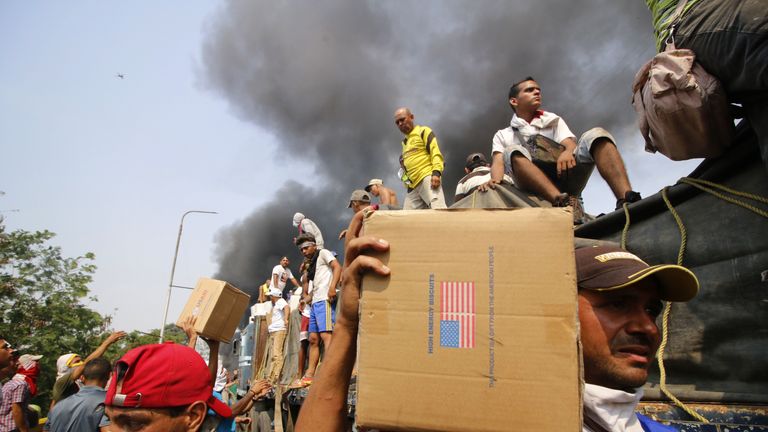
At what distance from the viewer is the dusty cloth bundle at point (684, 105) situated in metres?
2.07

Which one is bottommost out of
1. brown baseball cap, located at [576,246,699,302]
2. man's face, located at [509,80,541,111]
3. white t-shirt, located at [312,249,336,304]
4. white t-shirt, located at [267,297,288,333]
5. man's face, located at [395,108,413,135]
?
brown baseball cap, located at [576,246,699,302]

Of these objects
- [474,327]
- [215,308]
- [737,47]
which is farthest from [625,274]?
[215,308]

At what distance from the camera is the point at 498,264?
120 cm

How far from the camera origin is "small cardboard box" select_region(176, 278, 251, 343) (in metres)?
4.48

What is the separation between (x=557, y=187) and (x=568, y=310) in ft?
8.92

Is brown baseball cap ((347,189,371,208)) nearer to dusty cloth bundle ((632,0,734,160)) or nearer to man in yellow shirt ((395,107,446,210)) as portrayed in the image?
man in yellow shirt ((395,107,446,210))

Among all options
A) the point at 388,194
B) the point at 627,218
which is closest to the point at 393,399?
the point at 627,218

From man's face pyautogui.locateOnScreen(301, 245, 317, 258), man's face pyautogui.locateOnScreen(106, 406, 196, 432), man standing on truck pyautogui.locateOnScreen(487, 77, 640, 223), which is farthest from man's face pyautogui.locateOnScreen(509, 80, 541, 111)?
man's face pyautogui.locateOnScreen(301, 245, 317, 258)

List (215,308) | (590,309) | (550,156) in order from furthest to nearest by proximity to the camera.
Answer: (215,308)
(550,156)
(590,309)

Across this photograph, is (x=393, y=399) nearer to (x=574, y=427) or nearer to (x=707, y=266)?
(x=574, y=427)

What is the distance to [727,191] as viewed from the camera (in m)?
2.11

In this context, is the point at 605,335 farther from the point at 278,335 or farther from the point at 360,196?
the point at 278,335

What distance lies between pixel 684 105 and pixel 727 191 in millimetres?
438

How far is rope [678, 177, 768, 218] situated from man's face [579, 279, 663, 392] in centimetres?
76
